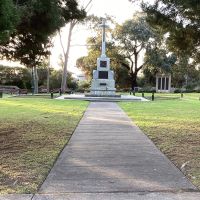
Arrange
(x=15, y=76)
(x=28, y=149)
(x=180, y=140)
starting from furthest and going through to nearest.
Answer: (x=15, y=76), (x=180, y=140), (x=28, y=149)

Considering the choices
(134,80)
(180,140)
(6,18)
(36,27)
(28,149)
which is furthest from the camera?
(134,80)

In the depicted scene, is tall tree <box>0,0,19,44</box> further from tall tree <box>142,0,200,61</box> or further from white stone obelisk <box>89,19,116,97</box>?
white stone obelisk <box>89,19,116,97</box>

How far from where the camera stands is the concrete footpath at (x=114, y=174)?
6.00m

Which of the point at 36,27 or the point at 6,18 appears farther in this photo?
the point at 36,27

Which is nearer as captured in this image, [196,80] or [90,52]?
[90,52]

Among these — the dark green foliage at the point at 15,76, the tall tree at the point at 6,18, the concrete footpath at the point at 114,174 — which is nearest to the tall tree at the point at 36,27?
the tall tree at the point at 6,18

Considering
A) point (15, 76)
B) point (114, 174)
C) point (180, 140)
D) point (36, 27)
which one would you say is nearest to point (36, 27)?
point (36, 27)

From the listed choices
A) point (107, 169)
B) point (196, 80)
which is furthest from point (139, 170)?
point (196, 80)

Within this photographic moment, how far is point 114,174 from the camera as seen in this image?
23.8 ft

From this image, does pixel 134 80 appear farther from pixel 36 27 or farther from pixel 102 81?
pixel 36 27

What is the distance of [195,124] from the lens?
628 inches

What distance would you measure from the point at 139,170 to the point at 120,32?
2359 inches

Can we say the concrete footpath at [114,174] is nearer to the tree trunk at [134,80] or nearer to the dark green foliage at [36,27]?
the dark green foliage at [36,27]

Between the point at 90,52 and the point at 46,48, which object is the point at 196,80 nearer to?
the point at 90,52
